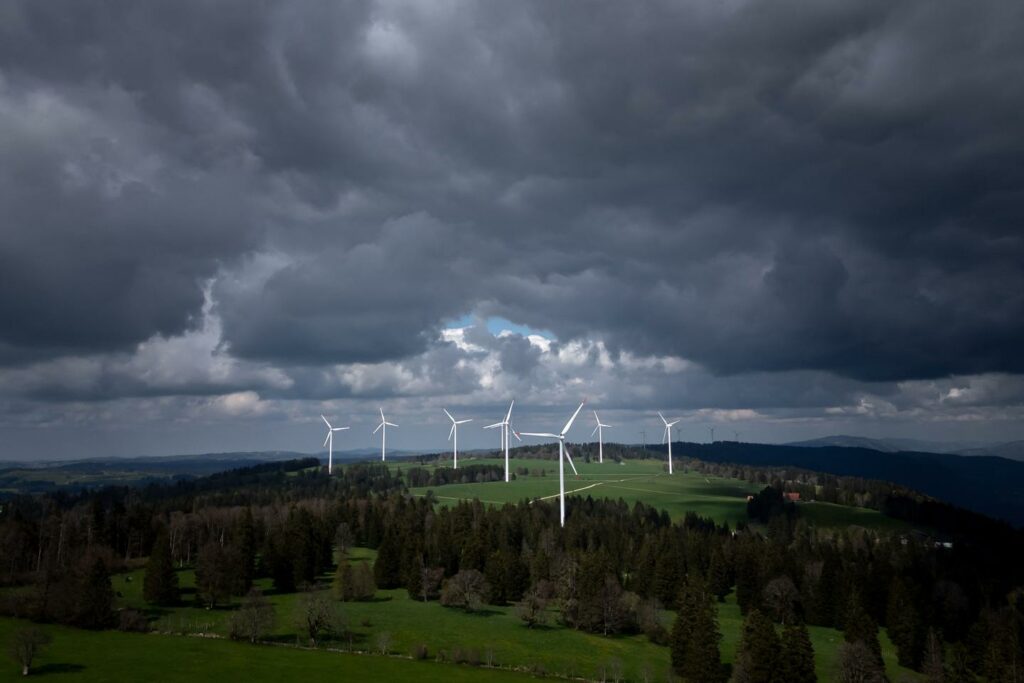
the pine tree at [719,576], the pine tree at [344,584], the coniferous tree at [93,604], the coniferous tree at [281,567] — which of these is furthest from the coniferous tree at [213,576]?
the pine tree at [719,576]

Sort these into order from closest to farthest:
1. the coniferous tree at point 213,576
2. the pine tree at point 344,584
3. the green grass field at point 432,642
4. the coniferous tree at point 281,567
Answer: the green grass field at point 432,642 → the coniferous tree at point 213,576 → the pine tree at point 344,584 → the coniferous tree at point 281,567

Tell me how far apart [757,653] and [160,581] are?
312 feet

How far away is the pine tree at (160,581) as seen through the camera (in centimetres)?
12006

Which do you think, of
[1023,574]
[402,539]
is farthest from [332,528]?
[1023,574]

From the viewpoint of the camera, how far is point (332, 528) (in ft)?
607

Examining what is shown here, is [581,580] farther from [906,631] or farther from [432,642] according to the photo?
[906,631]

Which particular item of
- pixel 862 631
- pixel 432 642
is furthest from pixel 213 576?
pixel 862 631

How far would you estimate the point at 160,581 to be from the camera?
4737 inches

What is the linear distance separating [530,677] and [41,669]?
55.2 metres

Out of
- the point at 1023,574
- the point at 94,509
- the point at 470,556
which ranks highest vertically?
the point at 94,509

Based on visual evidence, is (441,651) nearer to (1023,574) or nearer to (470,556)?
(470,556)

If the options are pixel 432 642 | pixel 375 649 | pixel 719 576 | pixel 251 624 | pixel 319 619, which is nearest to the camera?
pixel 375 649

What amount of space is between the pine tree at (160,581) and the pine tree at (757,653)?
9160cm

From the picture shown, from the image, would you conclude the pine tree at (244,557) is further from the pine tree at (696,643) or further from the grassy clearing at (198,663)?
the pine tree at (696,643)
